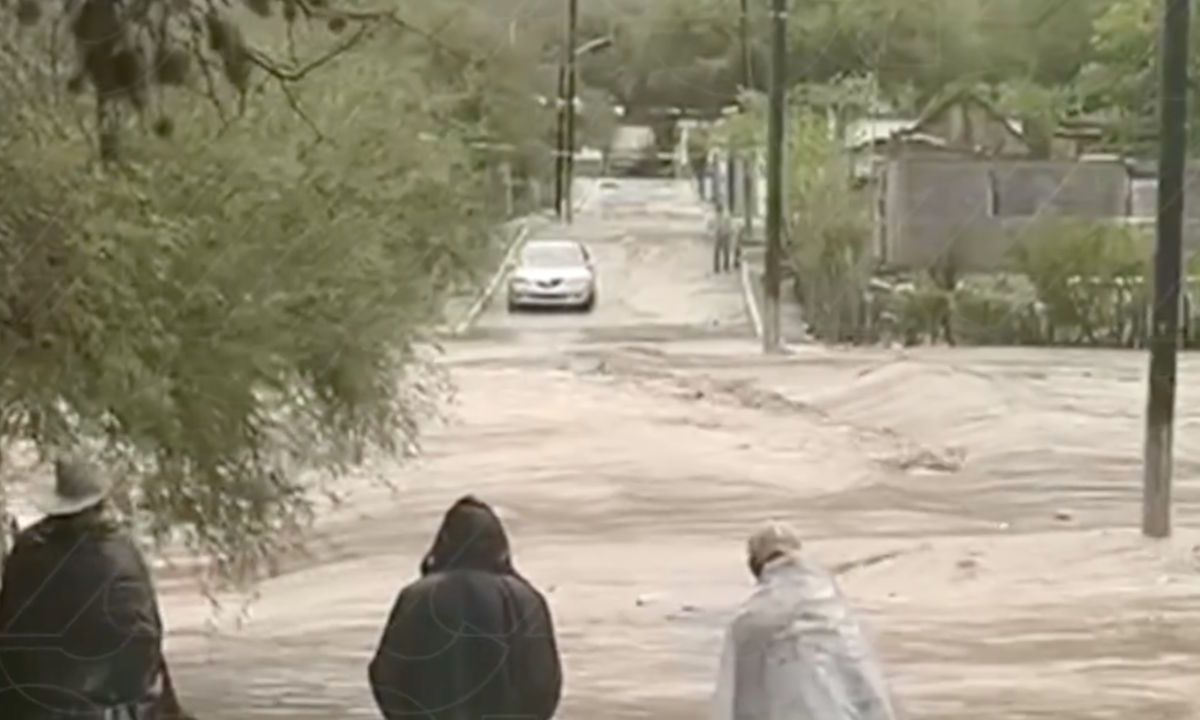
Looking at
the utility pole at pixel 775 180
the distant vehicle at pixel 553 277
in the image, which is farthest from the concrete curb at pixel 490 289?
the utility pole at pixel 775 180

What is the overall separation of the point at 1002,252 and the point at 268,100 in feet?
19.5

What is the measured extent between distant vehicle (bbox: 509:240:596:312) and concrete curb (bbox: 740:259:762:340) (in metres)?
1.12

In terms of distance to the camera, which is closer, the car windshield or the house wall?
the car windshield

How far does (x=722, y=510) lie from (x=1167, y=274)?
2.29 metres

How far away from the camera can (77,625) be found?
14.0ft

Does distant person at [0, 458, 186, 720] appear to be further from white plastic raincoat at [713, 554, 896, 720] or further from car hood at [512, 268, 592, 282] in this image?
car hood at [512, 268, 592, 282]

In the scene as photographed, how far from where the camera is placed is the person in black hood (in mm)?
4160

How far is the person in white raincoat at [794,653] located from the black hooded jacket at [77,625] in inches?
37.9

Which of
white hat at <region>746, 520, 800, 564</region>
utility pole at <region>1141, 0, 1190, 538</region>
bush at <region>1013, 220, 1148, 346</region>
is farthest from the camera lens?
bush at <region>1013, 220, 1148, 346</region>

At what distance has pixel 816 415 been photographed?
14.5 metres

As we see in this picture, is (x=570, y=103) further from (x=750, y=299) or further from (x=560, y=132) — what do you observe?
(x=750, y=299)

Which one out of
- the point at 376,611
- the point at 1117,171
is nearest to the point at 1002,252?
the point at 1117,171

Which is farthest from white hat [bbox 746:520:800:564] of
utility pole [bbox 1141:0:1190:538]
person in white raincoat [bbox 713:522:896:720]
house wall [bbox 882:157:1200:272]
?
house wall [bbox 882:157:1200:272]

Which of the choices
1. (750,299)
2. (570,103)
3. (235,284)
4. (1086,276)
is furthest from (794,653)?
(750,299)
